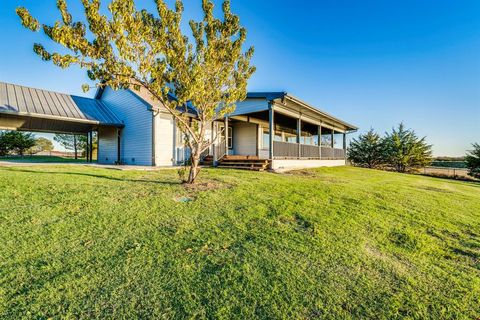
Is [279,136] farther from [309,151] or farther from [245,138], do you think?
[309,151]

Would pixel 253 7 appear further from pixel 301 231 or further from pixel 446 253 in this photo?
pixel 446 253

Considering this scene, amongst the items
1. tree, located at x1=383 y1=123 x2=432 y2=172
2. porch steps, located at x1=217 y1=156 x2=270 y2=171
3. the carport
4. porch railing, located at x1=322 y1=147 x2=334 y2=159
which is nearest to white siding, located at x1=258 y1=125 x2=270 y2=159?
porch steps, located at x1=217 y1=156 x2=270 y2=171

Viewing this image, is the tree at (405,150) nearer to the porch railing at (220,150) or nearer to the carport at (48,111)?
the porch railing at (220,150)

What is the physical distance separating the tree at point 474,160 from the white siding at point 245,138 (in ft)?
66.8

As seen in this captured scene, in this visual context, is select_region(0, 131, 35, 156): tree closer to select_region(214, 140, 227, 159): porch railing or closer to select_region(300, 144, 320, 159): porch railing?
select_region(214, 140, 227, 159): porch railing

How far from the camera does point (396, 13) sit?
11555mm

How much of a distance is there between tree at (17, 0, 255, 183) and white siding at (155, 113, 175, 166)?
6504 millimetres

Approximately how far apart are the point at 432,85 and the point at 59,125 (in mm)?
26309

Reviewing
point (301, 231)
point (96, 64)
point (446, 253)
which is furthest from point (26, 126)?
point (446, 253)

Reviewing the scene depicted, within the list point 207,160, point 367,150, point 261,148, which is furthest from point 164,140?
point 367,150

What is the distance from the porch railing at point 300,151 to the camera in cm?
1215

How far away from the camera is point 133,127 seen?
1368cm

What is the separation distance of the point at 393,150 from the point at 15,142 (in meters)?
40.8

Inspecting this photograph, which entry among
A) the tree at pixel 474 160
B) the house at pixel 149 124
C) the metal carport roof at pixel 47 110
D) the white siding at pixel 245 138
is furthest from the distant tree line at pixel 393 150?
the metal carport roof at pixel 47 110
